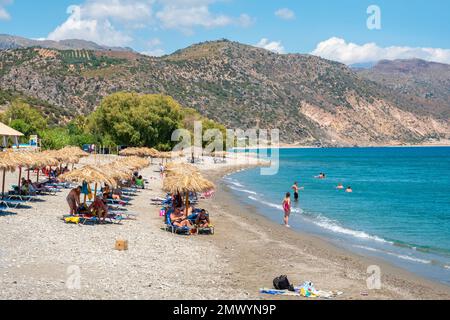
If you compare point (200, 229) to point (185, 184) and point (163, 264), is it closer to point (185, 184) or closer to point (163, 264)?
point (185, 184)

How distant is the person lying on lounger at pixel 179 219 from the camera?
17062 mm

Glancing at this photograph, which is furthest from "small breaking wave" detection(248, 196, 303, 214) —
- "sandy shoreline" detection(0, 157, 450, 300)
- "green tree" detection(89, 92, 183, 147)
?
"green tree" detection(89, 92, 183, 147)

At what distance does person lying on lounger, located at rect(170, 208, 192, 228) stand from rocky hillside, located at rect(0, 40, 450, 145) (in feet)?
309

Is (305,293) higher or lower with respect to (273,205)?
higher

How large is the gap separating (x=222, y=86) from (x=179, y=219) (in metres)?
143

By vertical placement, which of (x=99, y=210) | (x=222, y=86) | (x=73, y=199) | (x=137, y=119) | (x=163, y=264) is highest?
(x=222, y=86)

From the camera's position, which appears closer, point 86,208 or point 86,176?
point 86,176

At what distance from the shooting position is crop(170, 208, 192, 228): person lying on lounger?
1706 centimetres

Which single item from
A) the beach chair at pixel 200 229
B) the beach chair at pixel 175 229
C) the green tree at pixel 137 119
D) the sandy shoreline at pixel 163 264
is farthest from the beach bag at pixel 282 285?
the green tree at pixel 137 119

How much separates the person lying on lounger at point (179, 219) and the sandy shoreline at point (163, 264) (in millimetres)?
560

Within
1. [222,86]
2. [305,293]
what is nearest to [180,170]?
[305,293]

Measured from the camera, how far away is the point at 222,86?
159 meters
